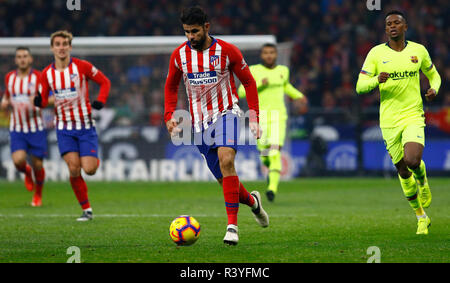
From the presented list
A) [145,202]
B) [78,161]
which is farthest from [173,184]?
[78,161]

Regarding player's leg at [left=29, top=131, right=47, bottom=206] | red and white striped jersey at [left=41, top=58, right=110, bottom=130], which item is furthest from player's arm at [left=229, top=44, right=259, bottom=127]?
player's leg at [left=29, top=131, right=47, bottom=206]

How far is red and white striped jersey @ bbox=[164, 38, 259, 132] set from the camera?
7.49 m

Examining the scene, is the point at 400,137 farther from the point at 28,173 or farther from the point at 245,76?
the point at 28,173

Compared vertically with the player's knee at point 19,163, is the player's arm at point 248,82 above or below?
above

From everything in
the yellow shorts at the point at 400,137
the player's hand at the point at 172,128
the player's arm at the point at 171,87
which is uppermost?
the player's arm at the point at 171,87

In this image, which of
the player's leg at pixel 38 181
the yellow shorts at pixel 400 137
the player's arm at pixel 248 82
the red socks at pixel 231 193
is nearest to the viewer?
the red socks at pixel 231 193

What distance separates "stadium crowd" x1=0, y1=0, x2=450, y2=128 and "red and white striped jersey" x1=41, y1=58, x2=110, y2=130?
1137cm

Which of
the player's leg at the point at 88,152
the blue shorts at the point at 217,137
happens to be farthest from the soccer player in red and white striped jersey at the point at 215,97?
the player's leg at the point at 88,152

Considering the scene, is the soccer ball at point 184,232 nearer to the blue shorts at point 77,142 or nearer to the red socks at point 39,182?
the blue shorts at point 77,142

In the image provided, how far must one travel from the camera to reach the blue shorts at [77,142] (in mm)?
9828

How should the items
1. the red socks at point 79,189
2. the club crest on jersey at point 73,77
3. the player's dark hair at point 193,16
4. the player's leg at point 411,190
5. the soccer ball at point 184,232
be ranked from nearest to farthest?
the soccer ball at point 184,232
the player's dark hair at point 193,16
the player's leg at point 411,190
the red socks at point 79,189
the club crest on jersey at point 73,77

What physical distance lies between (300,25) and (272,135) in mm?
12041

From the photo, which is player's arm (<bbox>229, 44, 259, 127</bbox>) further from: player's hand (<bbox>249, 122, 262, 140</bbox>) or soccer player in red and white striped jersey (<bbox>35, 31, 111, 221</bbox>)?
soccer player in red and white striped jersey (<bbox>35, 31, 111, 221</bbox>)
